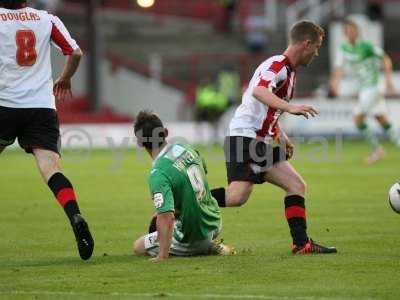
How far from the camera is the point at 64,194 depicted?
950 centimetres

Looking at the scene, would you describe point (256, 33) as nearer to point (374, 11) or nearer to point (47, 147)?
→ point (374, 11)

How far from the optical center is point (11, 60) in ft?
31.9

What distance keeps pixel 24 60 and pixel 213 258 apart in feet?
7.61

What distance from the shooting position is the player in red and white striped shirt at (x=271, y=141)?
9977 mm

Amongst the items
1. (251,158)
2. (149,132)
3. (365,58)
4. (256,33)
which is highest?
(149,132)

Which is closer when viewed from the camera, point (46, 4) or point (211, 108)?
point (211, 108)

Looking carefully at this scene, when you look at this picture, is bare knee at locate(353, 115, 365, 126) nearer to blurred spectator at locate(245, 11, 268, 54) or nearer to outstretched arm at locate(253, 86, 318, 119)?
outstretched arm at locate(253, 86, 318, 119)

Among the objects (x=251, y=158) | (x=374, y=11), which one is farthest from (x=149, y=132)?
(x=374, y=11)

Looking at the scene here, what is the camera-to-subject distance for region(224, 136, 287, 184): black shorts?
1023 cm

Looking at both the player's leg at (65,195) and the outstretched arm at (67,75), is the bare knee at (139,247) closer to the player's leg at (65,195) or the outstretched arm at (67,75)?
the player's leg at (65,195)

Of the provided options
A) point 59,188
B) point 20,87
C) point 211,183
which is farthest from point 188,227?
point 211,183

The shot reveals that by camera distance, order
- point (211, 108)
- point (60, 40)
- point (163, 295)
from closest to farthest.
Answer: point (163, 295), point (60, 40), point (211, 108)

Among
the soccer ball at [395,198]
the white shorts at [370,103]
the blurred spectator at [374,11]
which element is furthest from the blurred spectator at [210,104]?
the soccer ball at [395,198]

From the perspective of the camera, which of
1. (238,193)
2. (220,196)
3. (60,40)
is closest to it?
(60,40)
